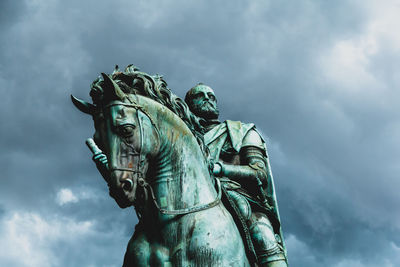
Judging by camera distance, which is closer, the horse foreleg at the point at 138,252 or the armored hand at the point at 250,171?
the horse foreleg at the point at 138,252

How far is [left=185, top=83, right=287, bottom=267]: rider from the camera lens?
7004 millimetres

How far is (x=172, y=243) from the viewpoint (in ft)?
18.8

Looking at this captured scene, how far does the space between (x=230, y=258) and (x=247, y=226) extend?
129 cm

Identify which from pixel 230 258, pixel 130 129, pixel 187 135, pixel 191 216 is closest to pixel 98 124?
pixel 130 129

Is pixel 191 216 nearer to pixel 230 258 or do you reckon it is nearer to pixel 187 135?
pixel 230 258

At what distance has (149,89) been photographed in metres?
6.40

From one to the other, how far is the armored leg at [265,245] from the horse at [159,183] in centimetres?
67

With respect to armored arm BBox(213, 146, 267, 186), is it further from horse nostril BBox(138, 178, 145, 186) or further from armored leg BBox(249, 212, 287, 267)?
horse nostril BBox(138, 178, 145, 186)

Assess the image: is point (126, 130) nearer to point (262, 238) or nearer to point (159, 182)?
point (159, 182)

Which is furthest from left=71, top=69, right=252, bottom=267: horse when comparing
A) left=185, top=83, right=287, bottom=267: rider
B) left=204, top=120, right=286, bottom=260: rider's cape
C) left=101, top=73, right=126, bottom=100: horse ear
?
left=204, top=120, right=286, bottom=260: rider's cape

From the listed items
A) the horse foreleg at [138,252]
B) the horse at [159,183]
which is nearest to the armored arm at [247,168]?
the horse at [159,183]

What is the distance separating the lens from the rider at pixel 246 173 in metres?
7.00

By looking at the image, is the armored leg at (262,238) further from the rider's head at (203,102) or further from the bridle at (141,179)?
the rider's head at (203,102)

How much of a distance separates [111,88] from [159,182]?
1.19 meters
